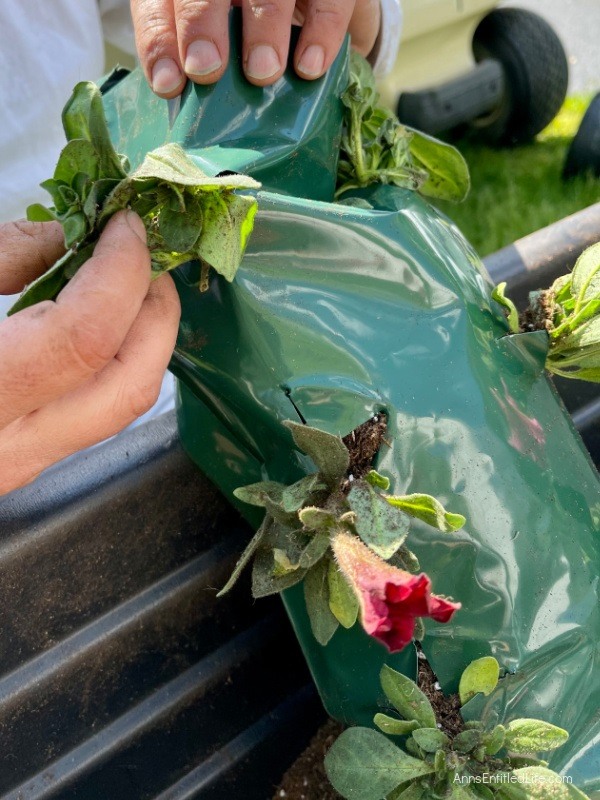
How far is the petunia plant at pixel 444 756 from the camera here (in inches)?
24.0

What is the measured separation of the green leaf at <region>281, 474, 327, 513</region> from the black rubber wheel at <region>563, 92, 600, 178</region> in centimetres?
164

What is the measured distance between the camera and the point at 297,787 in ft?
2.64

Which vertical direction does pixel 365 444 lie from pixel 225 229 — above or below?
below

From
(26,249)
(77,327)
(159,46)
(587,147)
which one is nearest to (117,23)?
(159,46)

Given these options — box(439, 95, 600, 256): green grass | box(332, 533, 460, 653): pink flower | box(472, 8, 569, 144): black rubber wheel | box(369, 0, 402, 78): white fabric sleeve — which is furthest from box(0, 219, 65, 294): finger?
box(472, 8, 569, 144): black rubber wheel

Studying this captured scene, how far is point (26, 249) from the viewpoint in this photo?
23.2 inches

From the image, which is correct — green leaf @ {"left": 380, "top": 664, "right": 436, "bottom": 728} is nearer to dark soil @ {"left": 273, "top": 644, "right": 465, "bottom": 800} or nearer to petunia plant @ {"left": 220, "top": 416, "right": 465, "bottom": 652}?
petunia plant @ {"left": 220, "top": 416, "right": 465, "bottom": 652}

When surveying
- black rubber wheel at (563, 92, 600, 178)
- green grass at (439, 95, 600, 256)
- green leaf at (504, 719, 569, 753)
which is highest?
green leaf at (504, 719, 569, 753)

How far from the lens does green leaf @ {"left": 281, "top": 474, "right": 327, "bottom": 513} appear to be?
579 mm

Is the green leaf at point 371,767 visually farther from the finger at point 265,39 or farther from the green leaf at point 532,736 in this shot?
the finger at point 265,39

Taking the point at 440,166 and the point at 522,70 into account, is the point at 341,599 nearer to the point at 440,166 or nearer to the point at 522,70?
Answer: the point at 440,166

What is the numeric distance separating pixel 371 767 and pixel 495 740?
3.6 inches

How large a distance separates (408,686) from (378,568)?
166mm

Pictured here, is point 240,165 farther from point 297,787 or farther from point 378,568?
point 297,787
